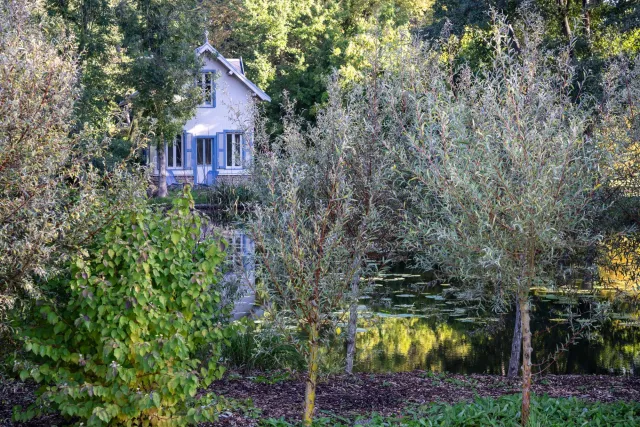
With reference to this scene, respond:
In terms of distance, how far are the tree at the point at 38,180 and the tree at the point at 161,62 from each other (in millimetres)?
21941

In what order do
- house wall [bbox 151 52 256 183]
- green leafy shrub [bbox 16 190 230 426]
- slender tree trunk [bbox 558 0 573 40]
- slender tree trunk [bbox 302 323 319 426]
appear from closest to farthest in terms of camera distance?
1. green leafy shrub [bbox 16 190 230 426]
2. slender tree trunk [bbox 302 323 319 426]
3. slender tree trunk [bbox 558 0 573 40]
4. house wall [bbox 151 52 256 183]

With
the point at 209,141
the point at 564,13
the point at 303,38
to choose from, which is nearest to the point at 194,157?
the point at 209,141

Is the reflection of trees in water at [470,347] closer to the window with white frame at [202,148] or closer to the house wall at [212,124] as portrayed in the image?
the house wall at [212,124]

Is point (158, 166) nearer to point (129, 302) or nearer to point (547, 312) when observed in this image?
point (547, 312)

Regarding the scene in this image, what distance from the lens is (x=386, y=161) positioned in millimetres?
7645

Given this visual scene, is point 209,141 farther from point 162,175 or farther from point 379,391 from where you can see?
point 379,391

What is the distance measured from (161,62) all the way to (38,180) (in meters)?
23.2

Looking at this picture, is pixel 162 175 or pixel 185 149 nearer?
pixel 162 175

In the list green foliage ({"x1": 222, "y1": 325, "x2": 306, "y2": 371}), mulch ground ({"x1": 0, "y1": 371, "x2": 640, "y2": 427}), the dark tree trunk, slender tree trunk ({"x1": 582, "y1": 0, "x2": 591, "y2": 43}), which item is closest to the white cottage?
the dark tree trunk

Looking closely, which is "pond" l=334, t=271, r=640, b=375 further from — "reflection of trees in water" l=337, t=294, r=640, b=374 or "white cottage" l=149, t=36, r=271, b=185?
"white cottage" l=149, t=36, r=271, b=185

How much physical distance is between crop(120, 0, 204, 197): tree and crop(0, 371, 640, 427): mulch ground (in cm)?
2041

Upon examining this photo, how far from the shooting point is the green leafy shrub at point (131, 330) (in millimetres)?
A: 5258

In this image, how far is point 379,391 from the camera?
7809mm

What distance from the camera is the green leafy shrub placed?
17.3 feet
